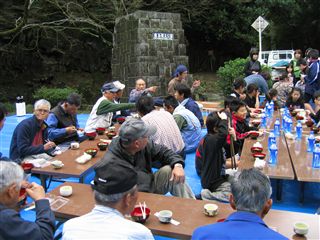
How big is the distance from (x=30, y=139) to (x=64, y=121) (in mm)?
895

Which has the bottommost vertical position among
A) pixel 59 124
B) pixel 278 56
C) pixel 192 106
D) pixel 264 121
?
pixel 264 121

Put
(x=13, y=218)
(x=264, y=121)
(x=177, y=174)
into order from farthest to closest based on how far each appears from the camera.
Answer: (x=264, y=121) → (x=177, y=174) → (x=13, y=218)

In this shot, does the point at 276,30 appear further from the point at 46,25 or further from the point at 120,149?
the point at 120,149

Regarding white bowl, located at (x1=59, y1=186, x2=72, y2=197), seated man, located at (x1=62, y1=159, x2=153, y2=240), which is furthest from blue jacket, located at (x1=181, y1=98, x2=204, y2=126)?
seated man, located at (x1=62, y1=159, x2=153, y2=240)

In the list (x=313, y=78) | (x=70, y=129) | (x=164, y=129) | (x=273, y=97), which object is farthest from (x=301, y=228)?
(x=313, y=78)

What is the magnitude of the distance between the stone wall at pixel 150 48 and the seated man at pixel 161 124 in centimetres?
662

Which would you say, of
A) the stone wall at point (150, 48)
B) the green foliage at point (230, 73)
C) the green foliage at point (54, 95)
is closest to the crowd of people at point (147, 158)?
the green foliage at point (230, 73)

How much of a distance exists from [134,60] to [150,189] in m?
8.05

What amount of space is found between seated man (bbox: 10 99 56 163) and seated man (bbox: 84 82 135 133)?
3.71 ft

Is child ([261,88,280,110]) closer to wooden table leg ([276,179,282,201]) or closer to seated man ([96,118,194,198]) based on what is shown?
wooden table leg ([276,179,282,201])

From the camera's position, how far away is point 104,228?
5.80 ft

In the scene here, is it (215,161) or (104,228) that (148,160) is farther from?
(104,228)

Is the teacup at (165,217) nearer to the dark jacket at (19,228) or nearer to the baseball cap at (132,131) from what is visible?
the dark jacket at (19,228)

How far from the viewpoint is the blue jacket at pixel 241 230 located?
1.67 m
